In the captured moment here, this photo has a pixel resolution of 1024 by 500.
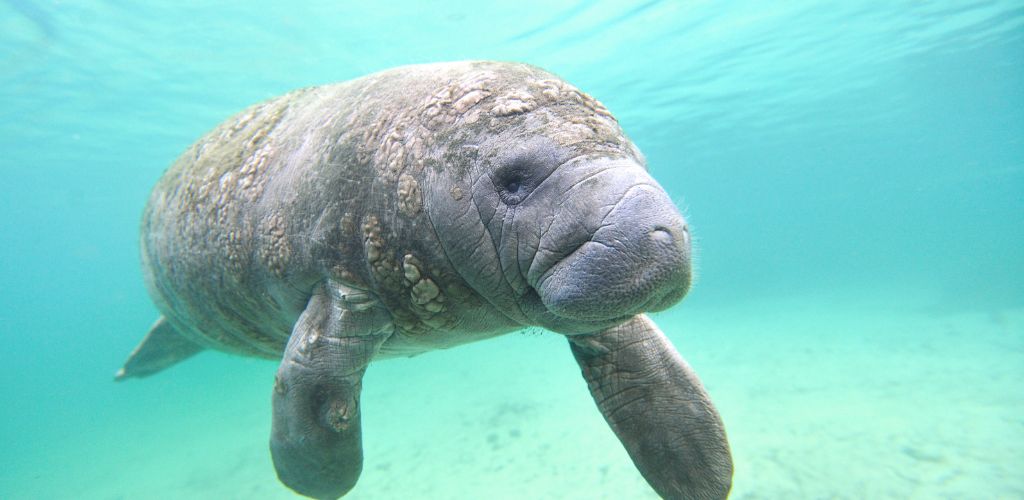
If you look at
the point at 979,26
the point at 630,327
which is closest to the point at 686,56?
the point at 979,26

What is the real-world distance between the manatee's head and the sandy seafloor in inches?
43.4

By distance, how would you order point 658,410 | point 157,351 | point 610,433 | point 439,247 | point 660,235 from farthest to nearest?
point 610,433 → point 157,351 → point 658,410 → point 439,247 → point 660,235

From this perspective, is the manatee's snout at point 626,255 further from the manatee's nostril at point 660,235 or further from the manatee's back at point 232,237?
the manatee's back at point 232,237

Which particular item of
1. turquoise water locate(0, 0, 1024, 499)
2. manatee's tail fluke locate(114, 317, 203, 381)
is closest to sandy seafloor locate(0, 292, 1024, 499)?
turquoise water locate(0, 0, 1024, 499)

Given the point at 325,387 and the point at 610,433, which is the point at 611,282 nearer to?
the point at 325,387

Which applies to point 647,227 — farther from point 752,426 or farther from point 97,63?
point 97,63

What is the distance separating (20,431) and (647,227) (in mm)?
44620

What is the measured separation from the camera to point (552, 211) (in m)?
1.77

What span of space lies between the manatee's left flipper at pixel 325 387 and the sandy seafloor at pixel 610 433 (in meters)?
1.01

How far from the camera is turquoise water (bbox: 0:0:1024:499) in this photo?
30.2 ft

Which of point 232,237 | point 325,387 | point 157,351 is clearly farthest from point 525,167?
point 157,351

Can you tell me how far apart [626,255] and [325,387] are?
1.63m

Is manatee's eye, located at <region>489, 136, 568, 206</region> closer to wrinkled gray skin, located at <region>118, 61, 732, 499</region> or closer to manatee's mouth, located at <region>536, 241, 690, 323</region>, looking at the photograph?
wrinkled gray skin, located at <region>118, 61, 732, 499</region>

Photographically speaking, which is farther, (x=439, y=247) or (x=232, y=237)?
(x=232, y=237)
